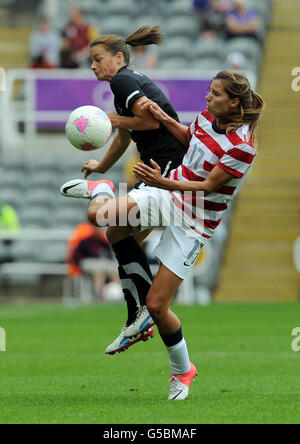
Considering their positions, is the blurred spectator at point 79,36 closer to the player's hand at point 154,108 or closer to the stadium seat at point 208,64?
the stadium seat at point 208,64

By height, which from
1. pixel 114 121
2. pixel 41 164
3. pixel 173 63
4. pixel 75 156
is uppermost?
pixel 173 63

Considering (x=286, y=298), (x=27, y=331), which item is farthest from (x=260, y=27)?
(x=27, y=331)

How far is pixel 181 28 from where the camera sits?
21.9 m

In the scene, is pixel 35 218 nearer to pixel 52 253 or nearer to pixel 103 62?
pixel 52 253

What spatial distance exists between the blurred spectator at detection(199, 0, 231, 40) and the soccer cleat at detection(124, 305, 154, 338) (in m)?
14.3

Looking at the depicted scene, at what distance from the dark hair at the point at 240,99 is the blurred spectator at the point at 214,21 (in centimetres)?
1430

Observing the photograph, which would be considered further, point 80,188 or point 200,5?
point 200,5

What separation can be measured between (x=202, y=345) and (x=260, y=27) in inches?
484

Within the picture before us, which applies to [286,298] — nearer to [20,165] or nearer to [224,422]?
[20,165]

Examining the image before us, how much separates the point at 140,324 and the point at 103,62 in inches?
73.0

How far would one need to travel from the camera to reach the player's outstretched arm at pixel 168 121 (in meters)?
7.16

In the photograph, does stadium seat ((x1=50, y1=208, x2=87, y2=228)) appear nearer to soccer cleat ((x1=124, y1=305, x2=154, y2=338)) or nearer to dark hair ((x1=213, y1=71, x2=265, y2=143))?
soccer cleat ((x1=124, y1=305, x2=154, y2=338))

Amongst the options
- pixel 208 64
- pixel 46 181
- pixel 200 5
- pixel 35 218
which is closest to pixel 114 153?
pixel 35 218

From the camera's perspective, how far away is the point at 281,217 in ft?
63.5
